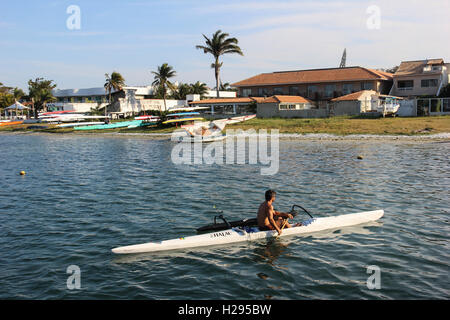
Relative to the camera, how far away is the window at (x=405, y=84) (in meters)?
57.6

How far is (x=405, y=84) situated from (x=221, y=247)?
182ft

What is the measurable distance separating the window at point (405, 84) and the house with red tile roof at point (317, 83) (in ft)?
5.89

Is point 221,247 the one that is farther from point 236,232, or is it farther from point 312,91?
point 312,91

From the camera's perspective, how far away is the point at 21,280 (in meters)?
10.1

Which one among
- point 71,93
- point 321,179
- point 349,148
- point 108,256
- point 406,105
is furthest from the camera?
point 71,93

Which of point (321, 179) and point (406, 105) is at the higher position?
point (406, 105)

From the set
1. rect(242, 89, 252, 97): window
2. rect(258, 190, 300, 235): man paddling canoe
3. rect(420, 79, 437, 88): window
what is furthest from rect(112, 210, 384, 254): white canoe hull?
rect(242, 89, 252, 97): window

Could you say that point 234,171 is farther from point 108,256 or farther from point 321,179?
point 108,256

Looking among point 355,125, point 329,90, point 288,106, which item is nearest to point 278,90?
point 329,90

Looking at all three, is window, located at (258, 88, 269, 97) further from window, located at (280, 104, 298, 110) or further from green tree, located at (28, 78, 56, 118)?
green tree, located at (28, 78, 56, 118)

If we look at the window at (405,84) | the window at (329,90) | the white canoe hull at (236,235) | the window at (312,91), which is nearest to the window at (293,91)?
the window at (312,91)
